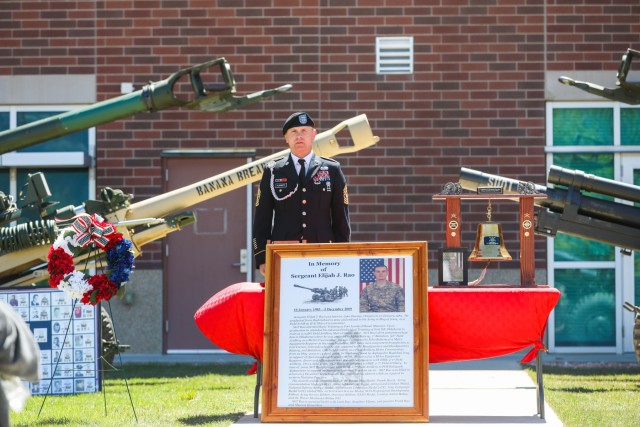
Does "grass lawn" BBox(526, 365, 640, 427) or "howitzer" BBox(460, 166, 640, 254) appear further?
"howitzer" BBox(460, 166, 640, 254)

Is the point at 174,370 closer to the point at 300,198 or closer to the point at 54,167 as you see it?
the point at 54,167

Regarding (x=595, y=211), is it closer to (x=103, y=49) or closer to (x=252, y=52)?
(x=252, y=52)

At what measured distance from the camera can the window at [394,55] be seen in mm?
13477

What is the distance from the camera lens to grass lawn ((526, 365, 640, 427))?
7.61 m

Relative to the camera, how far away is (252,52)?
13594 mm

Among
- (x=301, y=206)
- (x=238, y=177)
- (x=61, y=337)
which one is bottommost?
(x=61, y=337)

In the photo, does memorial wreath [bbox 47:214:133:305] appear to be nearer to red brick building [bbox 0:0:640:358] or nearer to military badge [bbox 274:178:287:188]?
military badge [bbox 274:178:287:188]

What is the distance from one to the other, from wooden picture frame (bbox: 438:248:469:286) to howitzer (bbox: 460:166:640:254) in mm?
2188

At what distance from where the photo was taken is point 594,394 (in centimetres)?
929

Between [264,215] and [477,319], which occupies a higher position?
[264,215]

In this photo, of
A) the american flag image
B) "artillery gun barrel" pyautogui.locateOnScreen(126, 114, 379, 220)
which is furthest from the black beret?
"artillery gun barrel" pyautogui.locateOnScreen(126, 114, 379, 220)

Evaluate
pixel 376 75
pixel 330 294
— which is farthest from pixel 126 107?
pixel 376 75

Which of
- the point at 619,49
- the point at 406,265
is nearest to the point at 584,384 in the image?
the point at 406,265

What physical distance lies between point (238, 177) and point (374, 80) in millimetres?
3778
